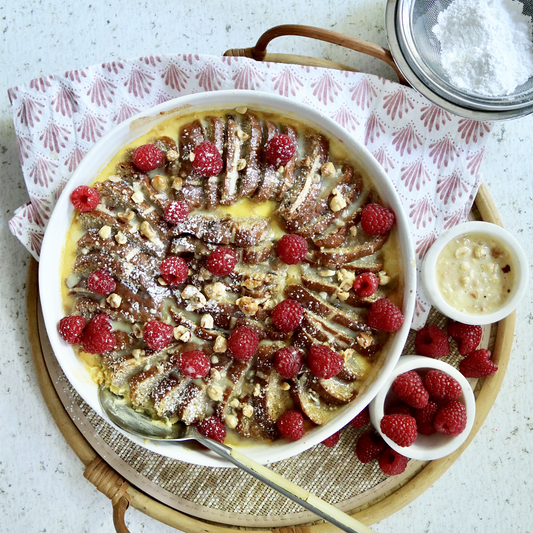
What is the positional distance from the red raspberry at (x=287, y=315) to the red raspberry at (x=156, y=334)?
405 mm

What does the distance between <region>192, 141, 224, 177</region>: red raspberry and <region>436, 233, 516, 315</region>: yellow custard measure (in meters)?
0.98

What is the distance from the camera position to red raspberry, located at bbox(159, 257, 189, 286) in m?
1.93

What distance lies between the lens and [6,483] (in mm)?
2342

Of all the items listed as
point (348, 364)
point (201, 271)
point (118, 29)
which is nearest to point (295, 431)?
point (348, 364)

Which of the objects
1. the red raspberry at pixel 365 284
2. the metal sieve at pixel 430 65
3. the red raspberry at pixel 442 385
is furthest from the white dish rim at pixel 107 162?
the metal sieve at pixel 430 65

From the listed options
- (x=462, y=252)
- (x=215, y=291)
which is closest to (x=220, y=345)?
(x=215, y=291)

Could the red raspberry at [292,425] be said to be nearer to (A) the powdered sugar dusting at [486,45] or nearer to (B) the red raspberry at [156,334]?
(B) the red raspberry at [156,334]

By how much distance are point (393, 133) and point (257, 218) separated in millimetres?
725

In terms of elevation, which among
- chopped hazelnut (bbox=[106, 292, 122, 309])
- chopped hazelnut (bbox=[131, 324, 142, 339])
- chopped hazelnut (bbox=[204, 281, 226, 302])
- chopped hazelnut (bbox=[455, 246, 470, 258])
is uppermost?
chopped hazelnut (bbox=[455, 246, 470, 258])

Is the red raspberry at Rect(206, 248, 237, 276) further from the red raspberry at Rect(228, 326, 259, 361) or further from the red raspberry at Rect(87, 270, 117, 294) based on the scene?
the red raspberry at Rect(87, 270, 117, 294)

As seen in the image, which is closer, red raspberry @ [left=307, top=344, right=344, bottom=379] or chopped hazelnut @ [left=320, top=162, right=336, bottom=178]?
red raspberry @ [left=307, top=344, right=344, bottom=379]

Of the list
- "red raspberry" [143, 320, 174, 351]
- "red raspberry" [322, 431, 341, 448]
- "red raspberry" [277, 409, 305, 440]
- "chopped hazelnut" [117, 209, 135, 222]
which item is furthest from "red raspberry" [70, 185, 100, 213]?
"red raspberry" [322, 431, 341, 448]

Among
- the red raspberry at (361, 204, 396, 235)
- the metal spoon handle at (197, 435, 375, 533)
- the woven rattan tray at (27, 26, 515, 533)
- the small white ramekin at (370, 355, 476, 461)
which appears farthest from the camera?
the woven rattan tray at (27, 26, 515, 533)

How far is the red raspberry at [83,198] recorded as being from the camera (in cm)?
193
